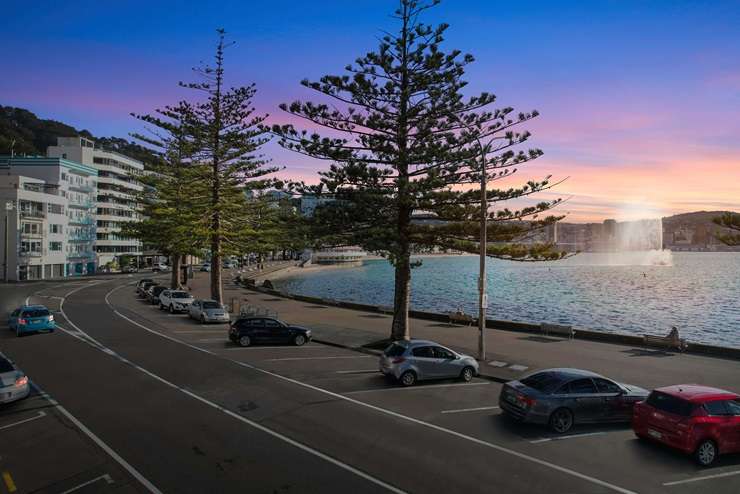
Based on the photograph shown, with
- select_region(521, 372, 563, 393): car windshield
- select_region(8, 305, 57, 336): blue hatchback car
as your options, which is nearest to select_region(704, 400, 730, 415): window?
select_region(521, 372, 563, 393): car windshield

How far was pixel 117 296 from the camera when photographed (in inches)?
1914

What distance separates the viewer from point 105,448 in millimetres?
11055

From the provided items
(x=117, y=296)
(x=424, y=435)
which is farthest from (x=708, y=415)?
(x=117, y=296)

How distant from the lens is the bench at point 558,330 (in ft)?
91.1

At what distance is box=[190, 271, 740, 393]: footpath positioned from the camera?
18.8 meters

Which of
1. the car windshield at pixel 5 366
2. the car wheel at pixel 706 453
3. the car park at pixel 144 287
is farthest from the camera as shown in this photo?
the car park at pixel 144 287

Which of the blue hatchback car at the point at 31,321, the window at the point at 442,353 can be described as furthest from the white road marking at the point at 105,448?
the blue hatchback car at the point at 31,321

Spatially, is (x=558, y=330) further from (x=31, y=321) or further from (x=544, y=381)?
(x=31, y=321)

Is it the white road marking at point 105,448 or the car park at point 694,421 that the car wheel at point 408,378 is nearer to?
the car park at point 694,421

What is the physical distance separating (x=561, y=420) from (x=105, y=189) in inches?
4163

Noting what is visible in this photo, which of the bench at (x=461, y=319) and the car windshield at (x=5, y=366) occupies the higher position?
the car windshield at (x=5, y=366)

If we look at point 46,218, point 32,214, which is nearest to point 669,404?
point 32,214

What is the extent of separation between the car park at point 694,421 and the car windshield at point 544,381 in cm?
191

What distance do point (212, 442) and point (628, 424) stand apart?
33.1 feet
